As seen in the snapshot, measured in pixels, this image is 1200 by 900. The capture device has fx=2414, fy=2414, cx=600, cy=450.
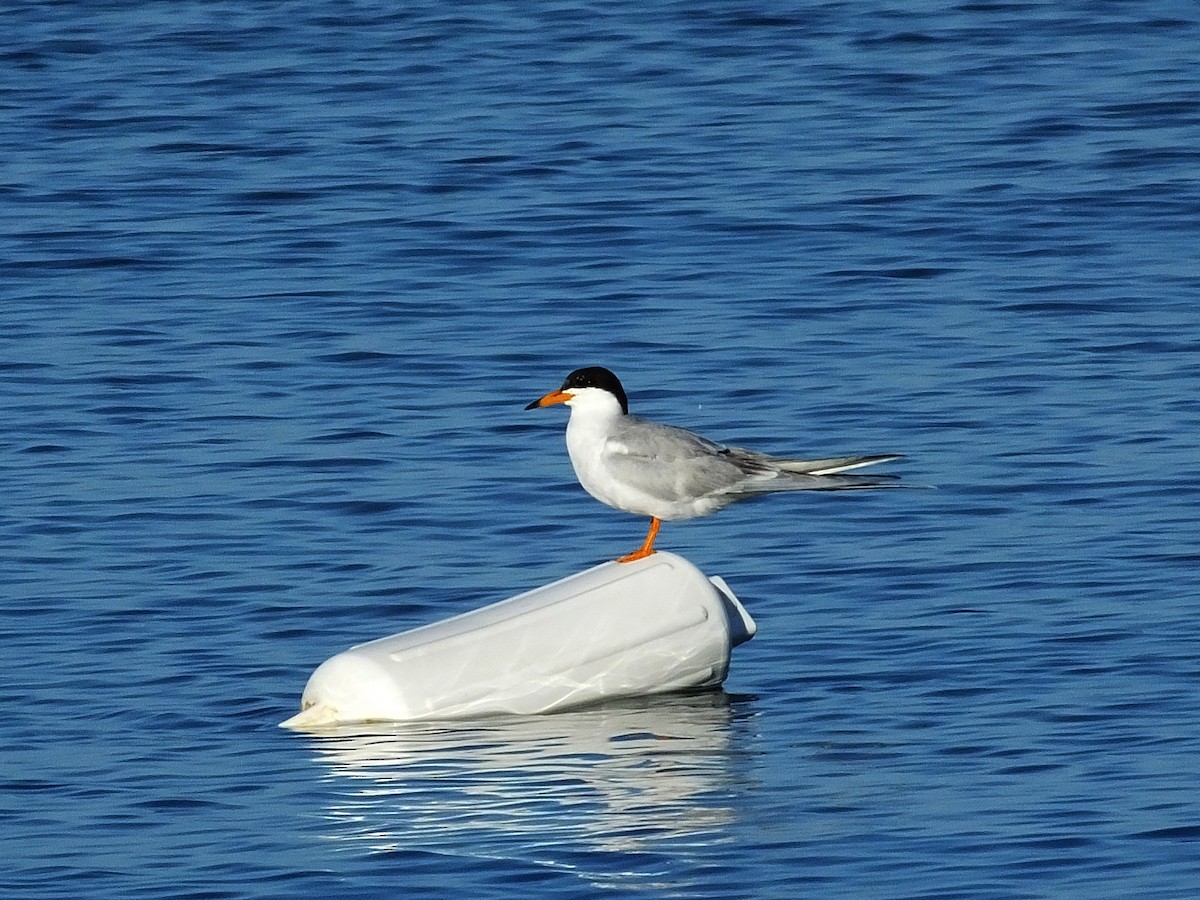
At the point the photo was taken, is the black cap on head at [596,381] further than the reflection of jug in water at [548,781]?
Yes

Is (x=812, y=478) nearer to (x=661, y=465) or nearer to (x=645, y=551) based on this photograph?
(x=661, y=465)

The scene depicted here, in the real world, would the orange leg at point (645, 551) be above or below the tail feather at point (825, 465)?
below

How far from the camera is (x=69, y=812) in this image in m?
9.98

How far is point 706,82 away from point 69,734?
17153mm

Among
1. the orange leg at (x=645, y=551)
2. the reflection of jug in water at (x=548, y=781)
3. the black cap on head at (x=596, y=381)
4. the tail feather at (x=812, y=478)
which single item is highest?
the black cap on head at (x=596, y=381)

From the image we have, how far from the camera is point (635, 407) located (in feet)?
53.3

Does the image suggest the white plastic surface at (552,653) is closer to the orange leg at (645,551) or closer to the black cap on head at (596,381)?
the orange leg at (645,551)

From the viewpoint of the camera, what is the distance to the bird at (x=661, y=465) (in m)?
11.1

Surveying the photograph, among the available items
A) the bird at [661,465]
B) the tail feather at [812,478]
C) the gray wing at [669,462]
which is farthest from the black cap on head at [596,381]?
the tail feather at [812,478]

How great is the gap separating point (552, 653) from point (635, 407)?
17.0 ft

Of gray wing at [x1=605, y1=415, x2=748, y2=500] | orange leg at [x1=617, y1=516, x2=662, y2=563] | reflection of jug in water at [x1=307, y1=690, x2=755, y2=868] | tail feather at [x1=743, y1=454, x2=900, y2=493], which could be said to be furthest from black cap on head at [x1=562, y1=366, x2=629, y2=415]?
reflection of jug in water at [x1=307, y1=690, x2=755, y2=868]

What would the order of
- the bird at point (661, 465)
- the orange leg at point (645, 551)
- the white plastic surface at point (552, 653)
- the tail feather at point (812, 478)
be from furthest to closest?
1. the orange leg at point (645, 551)
2. the tail feather at point (812, 478)
3. the bird at point (661, 465)
4. the white plastic surface at point (552, 653)

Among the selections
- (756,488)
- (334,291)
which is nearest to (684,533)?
(756,488)

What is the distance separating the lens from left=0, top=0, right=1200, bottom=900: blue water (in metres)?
9.73
